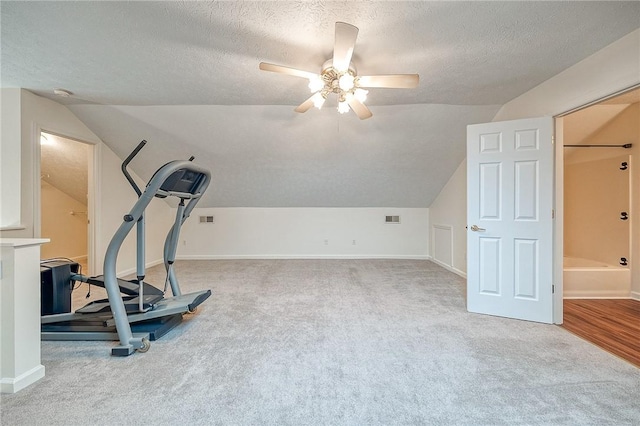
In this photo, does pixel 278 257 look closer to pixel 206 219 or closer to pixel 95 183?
pixel 206 219

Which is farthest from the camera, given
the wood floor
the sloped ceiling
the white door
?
the white door

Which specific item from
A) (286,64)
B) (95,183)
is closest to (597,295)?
(286,64)

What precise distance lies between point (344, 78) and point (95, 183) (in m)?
3.99

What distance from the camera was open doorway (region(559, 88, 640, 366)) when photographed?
3074mm

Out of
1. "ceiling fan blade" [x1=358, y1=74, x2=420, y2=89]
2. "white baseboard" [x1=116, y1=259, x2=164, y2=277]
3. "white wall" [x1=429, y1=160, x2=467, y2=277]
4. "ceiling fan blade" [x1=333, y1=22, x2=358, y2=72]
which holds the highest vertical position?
"ceiling fan blade" [x1=333, y1=22, x2=358, y2=72]

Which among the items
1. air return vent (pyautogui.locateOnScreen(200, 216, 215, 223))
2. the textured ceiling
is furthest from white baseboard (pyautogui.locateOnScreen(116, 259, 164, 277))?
the textured ceiling

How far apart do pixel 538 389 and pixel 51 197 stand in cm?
733

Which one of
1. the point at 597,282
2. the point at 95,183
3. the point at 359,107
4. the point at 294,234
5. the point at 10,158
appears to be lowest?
the point at 597,282

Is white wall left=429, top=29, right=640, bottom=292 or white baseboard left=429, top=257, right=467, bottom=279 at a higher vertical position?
white wall left=429, top=29, right=640, bottom=292

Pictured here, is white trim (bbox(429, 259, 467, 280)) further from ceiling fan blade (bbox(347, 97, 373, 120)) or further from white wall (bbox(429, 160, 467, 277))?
ceiling fan blade (bbox(347, 97, 373, 120))

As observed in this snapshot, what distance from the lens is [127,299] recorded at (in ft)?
8.35

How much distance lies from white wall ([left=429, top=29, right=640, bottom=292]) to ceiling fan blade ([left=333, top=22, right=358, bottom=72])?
6.89 ft

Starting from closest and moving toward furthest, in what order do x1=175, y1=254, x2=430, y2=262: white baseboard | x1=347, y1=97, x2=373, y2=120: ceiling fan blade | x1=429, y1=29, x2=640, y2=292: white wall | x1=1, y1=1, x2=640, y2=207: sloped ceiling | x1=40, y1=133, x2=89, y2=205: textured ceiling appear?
1. x1=1, y1=1, x2=640, y2=207: sloped ceiling
2. x1=429, y1=29, x2=640, y2=292: white wall
3. x1=347, y1=97, x2=373, y2=120: ceiling fan blade
4. x1=40, y1=133, x2=89, y2=205: textured ceiling
5. x1=175, y1=254, x2=430, y2=262: white baseboard

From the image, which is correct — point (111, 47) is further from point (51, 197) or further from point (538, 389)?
point (51, 197)
